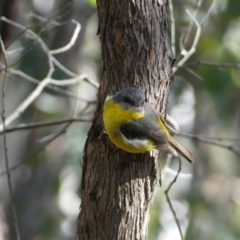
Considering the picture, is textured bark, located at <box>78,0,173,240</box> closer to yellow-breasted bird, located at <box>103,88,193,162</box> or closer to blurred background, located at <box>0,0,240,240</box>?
yellow-breasted bird, located at <box>103,88,193,162</box>

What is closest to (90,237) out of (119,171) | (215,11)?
(119,171)

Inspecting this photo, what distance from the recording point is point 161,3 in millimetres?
3816

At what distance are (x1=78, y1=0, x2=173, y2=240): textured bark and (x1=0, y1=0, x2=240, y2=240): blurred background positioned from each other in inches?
147

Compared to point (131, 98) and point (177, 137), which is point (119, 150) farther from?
point (177, 137)

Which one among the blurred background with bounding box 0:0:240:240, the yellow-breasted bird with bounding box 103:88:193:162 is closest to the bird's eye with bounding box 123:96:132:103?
the yellow-breasted bird with bounding box 103:88:193:162

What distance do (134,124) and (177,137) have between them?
4.83 m

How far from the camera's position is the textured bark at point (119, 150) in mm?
3732

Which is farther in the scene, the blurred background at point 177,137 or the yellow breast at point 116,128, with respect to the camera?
the blurred background at point 177,137

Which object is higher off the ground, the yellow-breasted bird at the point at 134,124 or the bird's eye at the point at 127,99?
the bird's eye at the point at 127,99

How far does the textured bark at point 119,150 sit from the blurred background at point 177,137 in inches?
147

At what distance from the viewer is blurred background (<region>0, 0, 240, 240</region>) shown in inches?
330

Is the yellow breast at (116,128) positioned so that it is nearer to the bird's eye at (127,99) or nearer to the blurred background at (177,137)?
the bird's eye at (127,99)

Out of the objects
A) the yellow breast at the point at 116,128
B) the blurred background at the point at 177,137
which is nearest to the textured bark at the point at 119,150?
the yellow breast at the point at 116,128

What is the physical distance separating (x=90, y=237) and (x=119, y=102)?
0.85m
